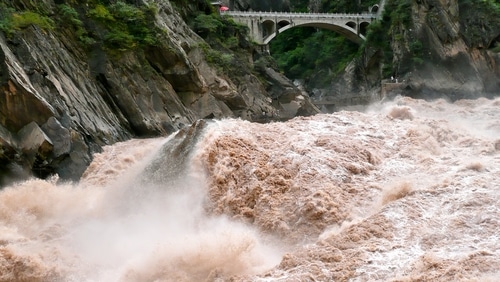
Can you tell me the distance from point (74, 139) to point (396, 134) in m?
10.6

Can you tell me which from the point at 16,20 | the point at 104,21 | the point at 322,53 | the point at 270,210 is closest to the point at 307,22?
the point at 322,53

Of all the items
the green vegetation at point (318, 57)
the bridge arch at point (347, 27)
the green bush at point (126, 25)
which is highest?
the green bush at point (126, 25)

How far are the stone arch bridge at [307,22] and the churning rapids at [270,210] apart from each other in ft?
104

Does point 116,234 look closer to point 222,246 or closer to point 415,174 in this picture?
point 222,246

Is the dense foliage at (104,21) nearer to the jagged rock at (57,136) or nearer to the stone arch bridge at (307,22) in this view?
the jagged rock at (57,136)

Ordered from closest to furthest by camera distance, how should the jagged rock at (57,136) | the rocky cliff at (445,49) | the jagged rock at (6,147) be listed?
1. the jagged rock at (6,147)
2. the jagged rock at (57,136)
3. the rocky cliff at (445,49)

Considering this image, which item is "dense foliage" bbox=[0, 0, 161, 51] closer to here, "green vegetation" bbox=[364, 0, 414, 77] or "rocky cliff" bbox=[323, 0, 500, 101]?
"rocky cliff" bbox=[323, 0, 500, 101]

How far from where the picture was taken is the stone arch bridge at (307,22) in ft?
161

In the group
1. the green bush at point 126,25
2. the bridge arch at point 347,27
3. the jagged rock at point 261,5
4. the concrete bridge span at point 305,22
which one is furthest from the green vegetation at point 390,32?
the green bush at point 126,25

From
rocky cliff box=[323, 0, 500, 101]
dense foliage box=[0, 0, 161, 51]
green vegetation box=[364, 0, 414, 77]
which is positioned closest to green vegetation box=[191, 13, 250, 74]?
dense foliage box=[0, 0, 161, 51]

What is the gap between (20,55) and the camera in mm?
17219

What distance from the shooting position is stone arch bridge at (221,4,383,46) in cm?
4900

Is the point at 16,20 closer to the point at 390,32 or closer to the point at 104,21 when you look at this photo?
the point at 104,21

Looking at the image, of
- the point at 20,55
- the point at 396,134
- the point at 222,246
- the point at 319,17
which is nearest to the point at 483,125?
the point at 396,134
